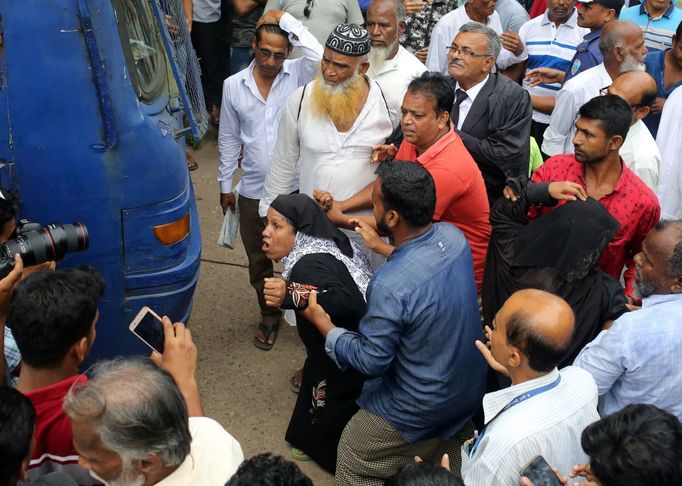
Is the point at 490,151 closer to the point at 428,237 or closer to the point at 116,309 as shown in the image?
the point at 428,237

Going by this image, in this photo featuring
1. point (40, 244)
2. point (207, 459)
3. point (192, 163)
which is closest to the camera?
point (207, 459)

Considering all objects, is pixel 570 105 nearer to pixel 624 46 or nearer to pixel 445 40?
pixel 624 46

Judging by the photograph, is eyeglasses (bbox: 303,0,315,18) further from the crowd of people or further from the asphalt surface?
the asphalt surface

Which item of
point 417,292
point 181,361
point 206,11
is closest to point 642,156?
point 417,292

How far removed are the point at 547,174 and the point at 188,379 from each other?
2.07 metres

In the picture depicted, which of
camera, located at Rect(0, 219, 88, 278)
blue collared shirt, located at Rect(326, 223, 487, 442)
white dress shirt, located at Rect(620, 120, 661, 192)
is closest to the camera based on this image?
camera, located at Rect(0, 219, 88, 278)

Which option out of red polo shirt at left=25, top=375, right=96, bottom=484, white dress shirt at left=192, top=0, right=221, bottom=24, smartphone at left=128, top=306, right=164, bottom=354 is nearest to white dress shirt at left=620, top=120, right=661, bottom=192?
smartphone at left=128, top=306, right=164, bottom=354

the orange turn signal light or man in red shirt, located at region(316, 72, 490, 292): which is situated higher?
man in red shirt, located at region(316, 72, 490, 292)

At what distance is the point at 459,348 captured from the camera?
3070mm

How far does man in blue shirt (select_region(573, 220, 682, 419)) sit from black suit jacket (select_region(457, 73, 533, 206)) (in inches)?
57.8

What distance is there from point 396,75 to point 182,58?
1.33m

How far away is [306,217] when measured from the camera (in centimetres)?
348

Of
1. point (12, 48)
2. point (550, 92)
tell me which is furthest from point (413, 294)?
point (550, 92)

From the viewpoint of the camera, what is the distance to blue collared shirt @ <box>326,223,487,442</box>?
2924mm
